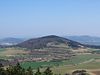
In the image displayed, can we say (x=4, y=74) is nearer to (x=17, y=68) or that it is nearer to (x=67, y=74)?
(x=17, y=68)

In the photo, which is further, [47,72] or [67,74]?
[67,74]

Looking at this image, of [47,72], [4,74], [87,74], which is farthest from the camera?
[87,74]

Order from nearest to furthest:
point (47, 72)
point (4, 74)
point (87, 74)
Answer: point (4, 74), point (47, 72), point (87, 74)

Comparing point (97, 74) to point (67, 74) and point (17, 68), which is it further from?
point (17, 68)

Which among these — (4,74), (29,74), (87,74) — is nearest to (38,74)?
(29,74)

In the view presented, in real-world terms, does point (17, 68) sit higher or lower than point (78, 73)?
higher

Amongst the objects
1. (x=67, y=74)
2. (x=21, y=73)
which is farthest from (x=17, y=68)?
(x=67, y=74)

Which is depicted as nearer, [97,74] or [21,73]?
[21,73]
